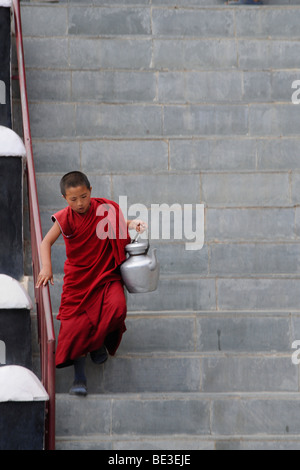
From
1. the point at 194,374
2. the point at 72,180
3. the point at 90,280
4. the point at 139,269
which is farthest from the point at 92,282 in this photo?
the point at 194,374

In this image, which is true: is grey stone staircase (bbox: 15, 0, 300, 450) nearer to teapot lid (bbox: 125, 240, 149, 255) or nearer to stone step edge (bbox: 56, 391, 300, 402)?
stone step edge (bbox: 56, 391, 300, 402)

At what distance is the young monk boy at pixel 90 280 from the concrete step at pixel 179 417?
174 mm

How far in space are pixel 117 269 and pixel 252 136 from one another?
67.5 inches

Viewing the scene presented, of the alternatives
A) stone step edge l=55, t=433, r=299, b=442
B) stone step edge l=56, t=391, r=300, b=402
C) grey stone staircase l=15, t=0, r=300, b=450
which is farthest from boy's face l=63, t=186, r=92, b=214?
stone step edge l=55, t=433, r=299, b=442

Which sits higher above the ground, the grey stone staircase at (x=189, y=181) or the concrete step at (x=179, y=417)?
the grey stone staircase at (x=189, y=181)

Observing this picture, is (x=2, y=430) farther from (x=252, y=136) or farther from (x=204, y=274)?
(x=252, y=136)

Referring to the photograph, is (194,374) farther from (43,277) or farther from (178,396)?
(43,277)

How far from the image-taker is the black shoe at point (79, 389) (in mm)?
4575

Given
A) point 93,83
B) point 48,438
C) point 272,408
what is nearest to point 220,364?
point 272,408

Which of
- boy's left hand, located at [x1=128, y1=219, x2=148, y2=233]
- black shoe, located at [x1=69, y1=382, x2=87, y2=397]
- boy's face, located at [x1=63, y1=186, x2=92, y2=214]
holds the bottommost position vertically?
black shoe, located at [x1=69, y1=382, x2=87, y2=397]

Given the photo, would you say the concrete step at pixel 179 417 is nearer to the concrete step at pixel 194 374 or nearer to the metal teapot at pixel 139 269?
the concrete step at pixel 194 374

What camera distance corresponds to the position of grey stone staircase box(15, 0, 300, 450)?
4.55 m

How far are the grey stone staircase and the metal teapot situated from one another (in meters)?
0.44

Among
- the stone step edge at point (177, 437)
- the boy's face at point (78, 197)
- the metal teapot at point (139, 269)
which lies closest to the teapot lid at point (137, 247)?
the metal teapot at point (139, 269)
